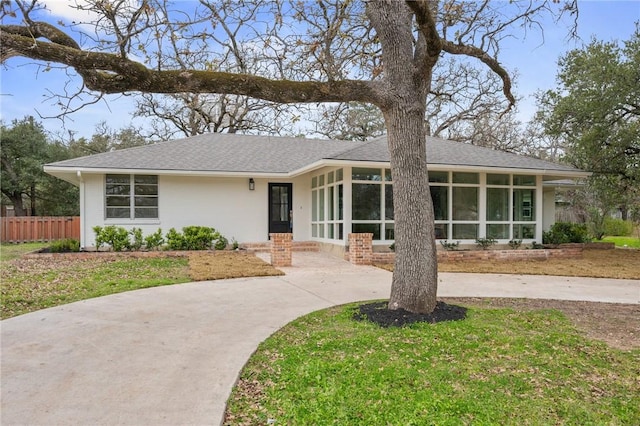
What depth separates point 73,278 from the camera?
8367 mm

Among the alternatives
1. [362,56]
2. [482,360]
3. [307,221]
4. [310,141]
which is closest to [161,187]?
[307,221]

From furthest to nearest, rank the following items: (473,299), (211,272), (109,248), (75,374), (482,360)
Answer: (109,248), (211,272), (473,299), (482,360), (75,374)

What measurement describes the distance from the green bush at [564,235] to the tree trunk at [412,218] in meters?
11.0

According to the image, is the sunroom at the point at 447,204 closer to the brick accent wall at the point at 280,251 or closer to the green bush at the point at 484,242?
the green bush at the point at 484,242

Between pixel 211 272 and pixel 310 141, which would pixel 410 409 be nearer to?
pixel 211 272

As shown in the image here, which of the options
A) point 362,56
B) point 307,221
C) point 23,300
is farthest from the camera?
point 307,221

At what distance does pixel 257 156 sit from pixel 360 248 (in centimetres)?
653

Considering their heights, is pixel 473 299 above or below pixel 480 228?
below

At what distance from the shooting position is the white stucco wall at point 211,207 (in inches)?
524

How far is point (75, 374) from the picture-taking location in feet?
11.9

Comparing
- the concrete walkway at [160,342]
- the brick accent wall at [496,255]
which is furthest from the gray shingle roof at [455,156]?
the concrete walkway at [160,342]

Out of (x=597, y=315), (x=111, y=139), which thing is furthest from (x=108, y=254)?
(x=111, y=139)

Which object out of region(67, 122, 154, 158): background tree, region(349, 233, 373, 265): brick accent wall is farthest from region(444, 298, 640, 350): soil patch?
region(67, 122, 154, 158): background tree

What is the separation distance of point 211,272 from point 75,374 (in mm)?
5457
